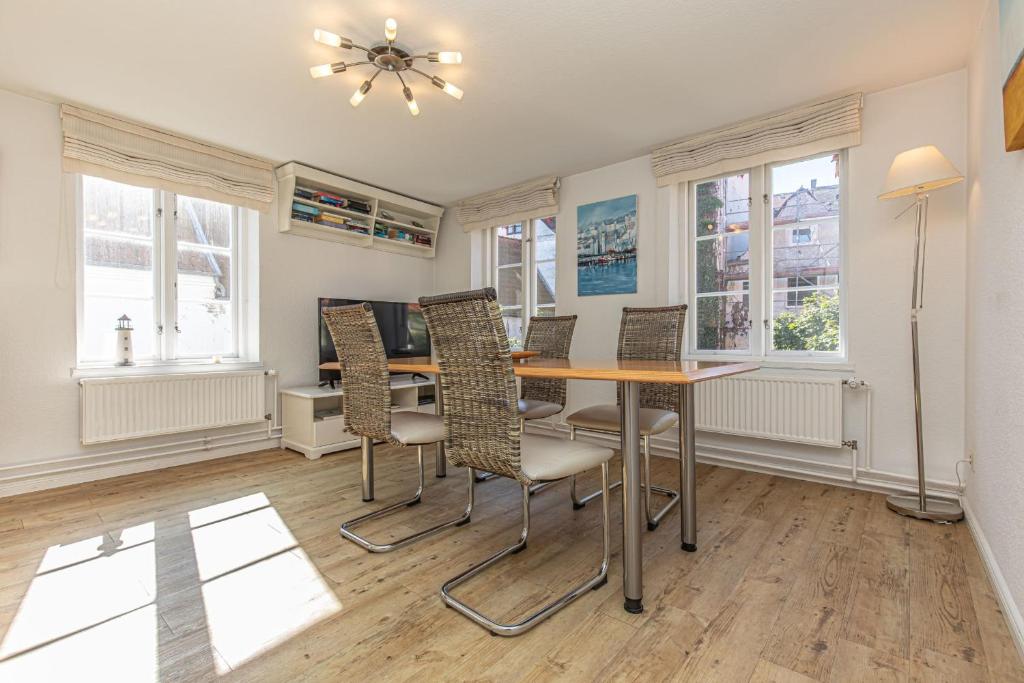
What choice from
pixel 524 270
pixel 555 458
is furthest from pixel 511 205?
pixel 555 458

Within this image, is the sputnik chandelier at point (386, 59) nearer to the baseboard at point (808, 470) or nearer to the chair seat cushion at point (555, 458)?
the chair seat cushion at point (555, 458)

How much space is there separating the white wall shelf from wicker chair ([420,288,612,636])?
9.85 feet

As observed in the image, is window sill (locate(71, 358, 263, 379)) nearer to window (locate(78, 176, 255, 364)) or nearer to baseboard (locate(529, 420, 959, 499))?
window (locate(78, 176, 255, 364))

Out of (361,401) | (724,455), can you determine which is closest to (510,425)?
(361,401)

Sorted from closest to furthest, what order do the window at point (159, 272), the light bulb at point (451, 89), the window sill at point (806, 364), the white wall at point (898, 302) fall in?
1. the light bulb at point (451, 89)
2. the white wall at point (898, 302)
3. the window sill at point (806, 364)
4. the window at point (159, 272)

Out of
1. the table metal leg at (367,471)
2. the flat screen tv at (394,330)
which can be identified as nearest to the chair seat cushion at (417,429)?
the table metal leg at (367,471)

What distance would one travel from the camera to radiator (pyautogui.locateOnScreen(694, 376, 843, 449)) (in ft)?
9.25

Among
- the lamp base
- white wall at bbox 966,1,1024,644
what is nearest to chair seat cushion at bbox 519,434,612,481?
white wall at bbox 966,1,1024,644

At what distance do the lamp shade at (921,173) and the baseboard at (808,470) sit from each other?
1613 mm

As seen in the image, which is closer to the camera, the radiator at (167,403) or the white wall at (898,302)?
the white wall at (898,302)

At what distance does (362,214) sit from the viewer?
4418 millimetres

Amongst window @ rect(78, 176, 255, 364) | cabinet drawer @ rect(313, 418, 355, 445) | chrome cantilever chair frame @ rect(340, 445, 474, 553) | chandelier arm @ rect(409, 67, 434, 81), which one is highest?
chandelier arm @ rect(409, 67, 434, 81)

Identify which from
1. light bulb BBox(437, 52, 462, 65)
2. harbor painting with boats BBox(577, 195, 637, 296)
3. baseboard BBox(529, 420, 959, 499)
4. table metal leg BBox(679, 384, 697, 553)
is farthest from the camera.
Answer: harbor painting with boats BBox(577, 195, 637, 296)

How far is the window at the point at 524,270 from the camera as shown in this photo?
4461 millimetres
